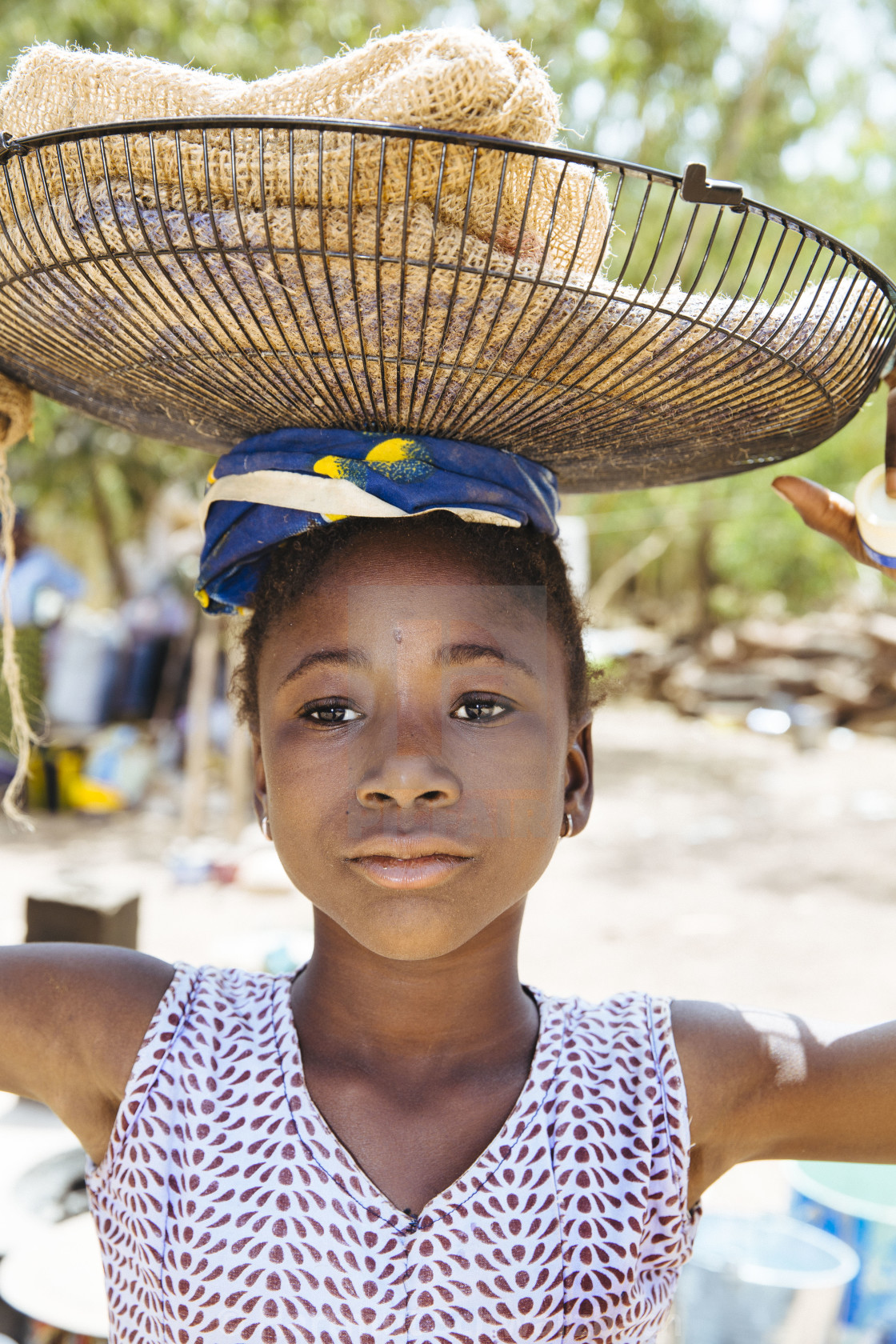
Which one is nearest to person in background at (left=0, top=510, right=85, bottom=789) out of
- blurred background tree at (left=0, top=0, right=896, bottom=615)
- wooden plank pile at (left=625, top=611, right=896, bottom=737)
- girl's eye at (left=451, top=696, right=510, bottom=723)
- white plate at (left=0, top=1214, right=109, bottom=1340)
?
blurred background tree at (left=0, top=0, right=896, bottom=615)

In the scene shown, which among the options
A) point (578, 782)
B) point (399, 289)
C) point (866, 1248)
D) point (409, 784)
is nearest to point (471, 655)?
point (409, 784)

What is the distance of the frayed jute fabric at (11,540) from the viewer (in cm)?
127

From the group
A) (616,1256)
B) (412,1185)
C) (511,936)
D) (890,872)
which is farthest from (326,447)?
(890,872)

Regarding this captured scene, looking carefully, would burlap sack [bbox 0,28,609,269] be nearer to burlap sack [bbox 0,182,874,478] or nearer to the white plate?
burlap sack [bbox 0,182,874,478]

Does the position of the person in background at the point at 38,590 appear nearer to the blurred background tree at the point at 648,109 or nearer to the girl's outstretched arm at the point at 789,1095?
the blurred background tree at the point at 648,109

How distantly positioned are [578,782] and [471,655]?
0.29 meters

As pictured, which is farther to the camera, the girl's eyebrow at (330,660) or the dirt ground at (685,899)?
A: the dirt ground at (685,899)

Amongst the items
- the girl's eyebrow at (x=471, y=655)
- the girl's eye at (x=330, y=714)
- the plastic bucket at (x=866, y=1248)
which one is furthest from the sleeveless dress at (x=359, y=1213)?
the plastic bucket at (x=866, y=1248)

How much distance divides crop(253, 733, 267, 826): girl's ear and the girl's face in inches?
2.9

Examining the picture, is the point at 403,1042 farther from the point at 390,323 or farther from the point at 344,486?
the point at 390,323

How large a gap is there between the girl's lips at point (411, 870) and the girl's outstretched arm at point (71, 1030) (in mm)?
358

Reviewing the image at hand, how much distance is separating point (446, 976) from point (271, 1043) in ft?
0.71

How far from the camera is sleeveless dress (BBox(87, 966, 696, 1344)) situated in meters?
1.06

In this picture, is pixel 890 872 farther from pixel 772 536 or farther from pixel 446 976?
pixel 772 536
